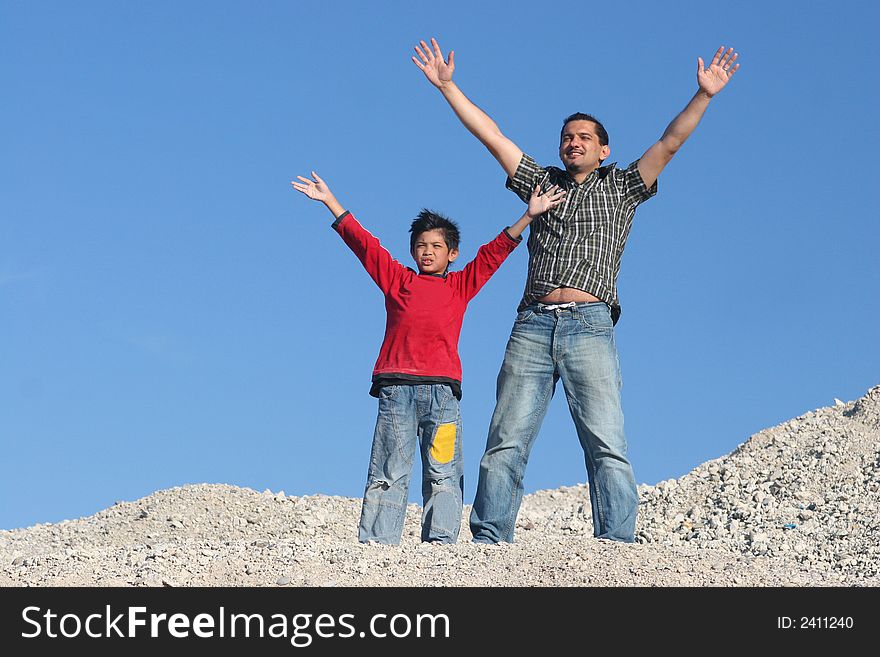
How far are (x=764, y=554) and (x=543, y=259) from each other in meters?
4.03

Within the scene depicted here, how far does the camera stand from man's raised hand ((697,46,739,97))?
680 cm

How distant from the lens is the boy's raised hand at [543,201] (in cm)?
670

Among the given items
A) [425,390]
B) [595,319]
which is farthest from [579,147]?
[425,390]

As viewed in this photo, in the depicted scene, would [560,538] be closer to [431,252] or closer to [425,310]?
[425,310]

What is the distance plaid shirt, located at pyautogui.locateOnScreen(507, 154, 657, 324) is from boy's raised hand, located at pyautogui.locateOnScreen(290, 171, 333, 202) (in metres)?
1.15

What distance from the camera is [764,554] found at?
9359mm

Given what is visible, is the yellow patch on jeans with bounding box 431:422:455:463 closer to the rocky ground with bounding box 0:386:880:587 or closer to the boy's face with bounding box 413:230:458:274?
the rocky ground with bounding box 0:386:880:587

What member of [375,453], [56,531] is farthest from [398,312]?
[56,531]

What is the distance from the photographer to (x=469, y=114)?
23.3 ft

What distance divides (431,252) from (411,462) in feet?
4.20

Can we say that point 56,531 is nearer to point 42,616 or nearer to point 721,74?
point 42,616

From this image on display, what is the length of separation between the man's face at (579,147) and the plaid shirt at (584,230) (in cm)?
8

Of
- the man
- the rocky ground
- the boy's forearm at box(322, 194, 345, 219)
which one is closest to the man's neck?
the man

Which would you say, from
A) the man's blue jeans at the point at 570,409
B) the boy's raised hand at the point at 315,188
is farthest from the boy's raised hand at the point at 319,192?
the man's blue jeans at the point at 570,409
